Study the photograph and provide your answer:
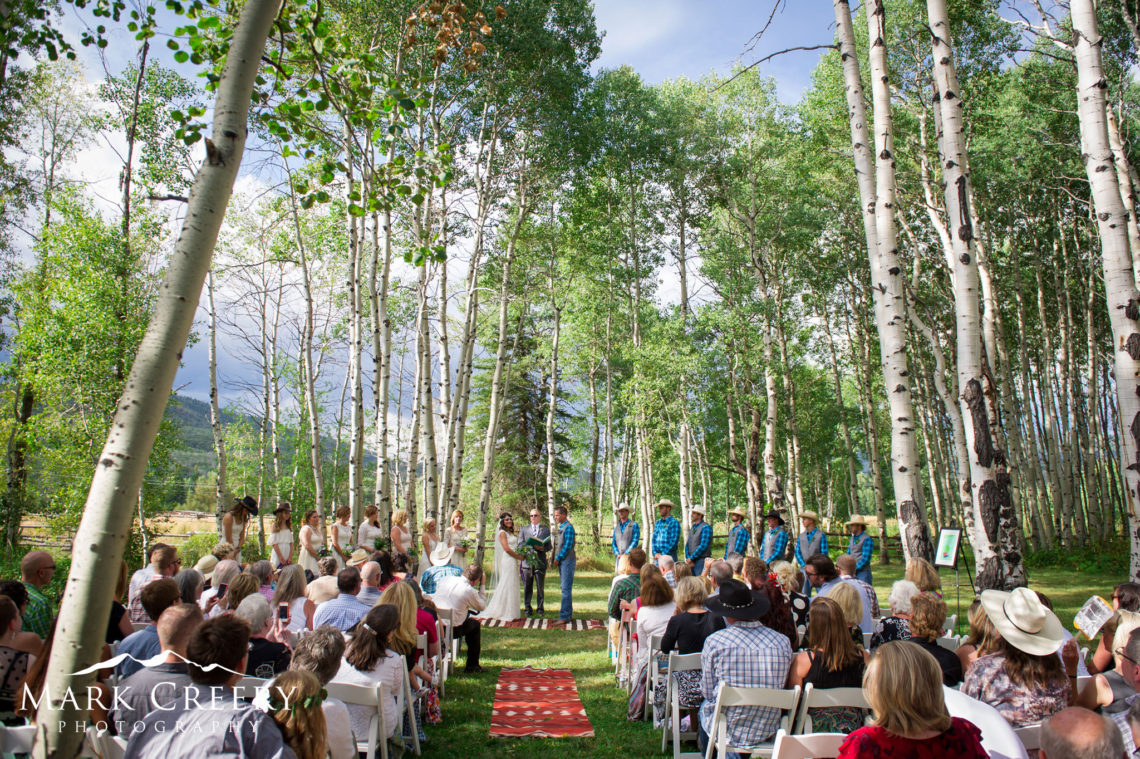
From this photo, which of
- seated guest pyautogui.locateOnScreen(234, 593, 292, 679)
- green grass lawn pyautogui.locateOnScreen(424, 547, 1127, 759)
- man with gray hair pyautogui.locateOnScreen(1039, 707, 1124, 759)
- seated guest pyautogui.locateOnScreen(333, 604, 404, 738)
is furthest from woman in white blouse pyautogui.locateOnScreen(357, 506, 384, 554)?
man with gray hair pyautogui.locateOnScreen(1039, 707, 1124, 759)

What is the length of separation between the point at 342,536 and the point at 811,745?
7.73 m

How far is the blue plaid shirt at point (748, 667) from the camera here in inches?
151

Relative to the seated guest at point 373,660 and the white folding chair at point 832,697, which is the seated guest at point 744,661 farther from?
the seated guest at point 373,660

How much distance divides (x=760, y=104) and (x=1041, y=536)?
14293 mm

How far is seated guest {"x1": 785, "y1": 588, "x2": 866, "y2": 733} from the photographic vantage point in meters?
3.70

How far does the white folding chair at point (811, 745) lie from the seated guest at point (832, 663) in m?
1.07

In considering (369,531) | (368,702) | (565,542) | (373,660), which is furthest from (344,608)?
(565,542)

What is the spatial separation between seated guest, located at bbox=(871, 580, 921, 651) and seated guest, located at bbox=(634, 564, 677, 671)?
160 cm

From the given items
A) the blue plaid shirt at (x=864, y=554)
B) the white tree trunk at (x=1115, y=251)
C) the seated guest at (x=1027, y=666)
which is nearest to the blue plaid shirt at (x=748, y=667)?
the seated guest at (x=1027, y=666)

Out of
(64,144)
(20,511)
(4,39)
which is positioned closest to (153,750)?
(4,39)

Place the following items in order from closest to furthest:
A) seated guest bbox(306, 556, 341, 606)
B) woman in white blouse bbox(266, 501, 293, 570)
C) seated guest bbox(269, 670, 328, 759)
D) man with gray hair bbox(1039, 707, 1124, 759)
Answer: man with gray hair bbox(1039, 707, 1124, 759) < seated guest bbox(269, 670, 328, 759) < seated guest bbox(306, 556, 341, 606) < woman in white blouse bbox(266, 501, 293, 570)

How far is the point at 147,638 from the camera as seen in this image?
363 cm

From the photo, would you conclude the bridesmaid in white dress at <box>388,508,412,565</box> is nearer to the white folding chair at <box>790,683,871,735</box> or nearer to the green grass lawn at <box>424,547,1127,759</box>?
the green grass lawn at <box>424,547,1127,759</box>

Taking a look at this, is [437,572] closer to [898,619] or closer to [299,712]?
[898,619]
